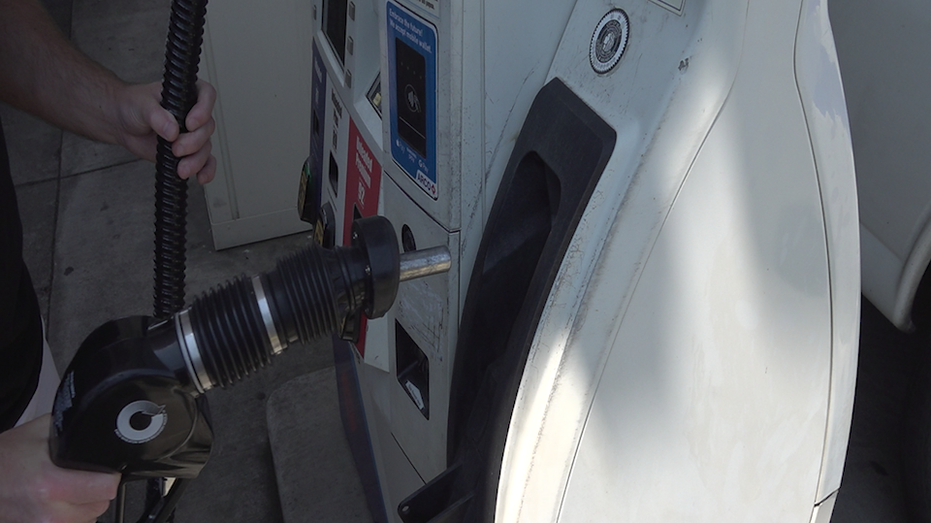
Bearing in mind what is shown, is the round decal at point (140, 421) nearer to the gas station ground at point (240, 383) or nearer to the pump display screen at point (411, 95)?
the pump display screen at point (411, 95)

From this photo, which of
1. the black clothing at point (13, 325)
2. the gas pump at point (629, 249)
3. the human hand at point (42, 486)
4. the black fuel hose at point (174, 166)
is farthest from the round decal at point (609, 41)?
the black clothing at point (13, 325)

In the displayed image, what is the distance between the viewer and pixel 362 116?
127 centimetres

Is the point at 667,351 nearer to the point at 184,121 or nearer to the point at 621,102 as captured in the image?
the point at 621,102

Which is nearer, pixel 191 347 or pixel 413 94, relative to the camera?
pixel 191 347

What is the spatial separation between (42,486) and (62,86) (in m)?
0.83

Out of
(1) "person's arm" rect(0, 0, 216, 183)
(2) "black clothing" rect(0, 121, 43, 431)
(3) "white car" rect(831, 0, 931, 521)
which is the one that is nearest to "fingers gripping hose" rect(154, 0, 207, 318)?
(1) "person's arm" rect(0, 0, 216, 183)

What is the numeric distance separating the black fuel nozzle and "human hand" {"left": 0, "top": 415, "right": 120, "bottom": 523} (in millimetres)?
25

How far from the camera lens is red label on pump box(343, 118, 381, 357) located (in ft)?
4.14

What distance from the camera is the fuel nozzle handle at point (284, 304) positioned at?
79 centimetres

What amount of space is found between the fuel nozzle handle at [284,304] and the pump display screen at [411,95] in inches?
8.9

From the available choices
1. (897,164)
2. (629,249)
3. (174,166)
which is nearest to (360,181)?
(174,166)

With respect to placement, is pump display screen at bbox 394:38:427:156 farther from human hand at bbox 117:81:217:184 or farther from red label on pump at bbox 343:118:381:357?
human hand at bbox 117:81:217:184

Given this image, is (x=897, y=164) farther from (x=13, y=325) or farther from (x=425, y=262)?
(x=13, y=325)

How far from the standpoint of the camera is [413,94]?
1033mm
